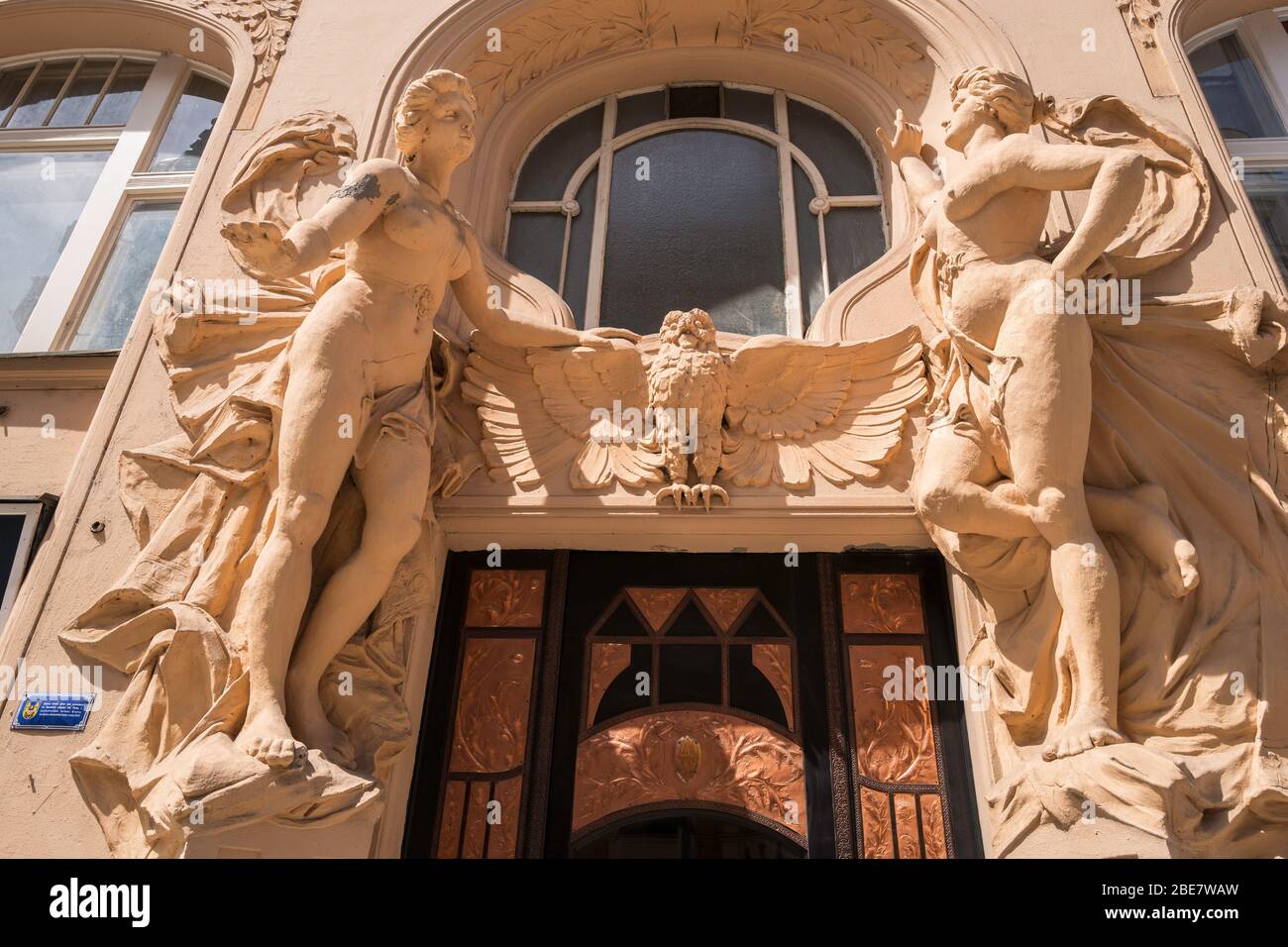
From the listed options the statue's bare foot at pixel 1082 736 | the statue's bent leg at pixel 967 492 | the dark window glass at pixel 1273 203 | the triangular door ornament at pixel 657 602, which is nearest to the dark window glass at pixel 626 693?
the triangular door ornament at pixel 657 602

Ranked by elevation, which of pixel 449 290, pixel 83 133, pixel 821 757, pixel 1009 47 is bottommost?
pixel 821 757

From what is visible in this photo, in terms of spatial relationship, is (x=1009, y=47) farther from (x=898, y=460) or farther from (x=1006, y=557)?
(x=1006, y=557)

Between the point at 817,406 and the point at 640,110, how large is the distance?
326cm

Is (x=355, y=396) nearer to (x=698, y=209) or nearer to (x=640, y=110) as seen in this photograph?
(x=698, y=209)

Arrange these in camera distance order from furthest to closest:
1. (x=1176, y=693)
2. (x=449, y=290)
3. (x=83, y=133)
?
1. (x=83, y=133)
2. (x=449, y=290)
3. (x=1176, y=693)

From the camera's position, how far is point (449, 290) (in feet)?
19.6

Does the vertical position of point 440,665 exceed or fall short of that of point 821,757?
it exceeds it

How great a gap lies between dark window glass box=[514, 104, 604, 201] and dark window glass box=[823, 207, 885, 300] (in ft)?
5.74

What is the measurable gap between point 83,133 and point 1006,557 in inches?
284

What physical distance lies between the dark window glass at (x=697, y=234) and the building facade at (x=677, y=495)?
0.10 feet

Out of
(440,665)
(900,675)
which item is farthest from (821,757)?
(440,665)

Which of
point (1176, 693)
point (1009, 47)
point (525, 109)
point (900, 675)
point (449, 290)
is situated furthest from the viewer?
point (525, 109)

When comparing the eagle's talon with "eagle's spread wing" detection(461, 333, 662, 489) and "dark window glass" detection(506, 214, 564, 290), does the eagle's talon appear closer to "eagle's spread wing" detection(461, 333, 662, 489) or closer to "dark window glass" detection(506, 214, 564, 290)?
"eagle's spread wing" detection(461, 333, 662, 489)

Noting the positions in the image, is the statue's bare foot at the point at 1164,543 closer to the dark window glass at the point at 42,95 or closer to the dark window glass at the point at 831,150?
the dark window glass at the point at 831,150
